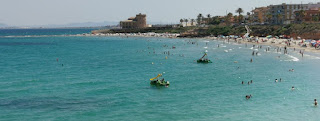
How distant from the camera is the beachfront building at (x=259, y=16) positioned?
492ft

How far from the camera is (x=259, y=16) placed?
15550 centimetres

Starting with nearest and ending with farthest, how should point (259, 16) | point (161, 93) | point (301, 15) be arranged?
point (161, 93) → point (301, 15) → point (259, 16)

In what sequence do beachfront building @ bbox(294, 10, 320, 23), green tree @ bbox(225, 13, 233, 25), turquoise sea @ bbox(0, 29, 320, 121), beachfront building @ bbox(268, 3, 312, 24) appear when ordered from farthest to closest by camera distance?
green tree @ bbox(225, 13, 233, 25), beachfront building @ bbox(268, 3, 312, 24), beachfront building @ bbox(294, 10, 320, 23), turquoise sea @ bbox(0, 29, 320, 121)

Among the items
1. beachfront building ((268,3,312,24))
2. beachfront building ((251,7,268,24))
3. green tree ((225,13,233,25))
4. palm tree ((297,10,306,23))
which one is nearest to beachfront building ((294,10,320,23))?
palm tree ((297,10,306,23))

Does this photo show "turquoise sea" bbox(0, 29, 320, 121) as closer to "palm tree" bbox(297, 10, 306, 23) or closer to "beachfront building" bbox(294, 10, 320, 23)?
"beachfront building" bbox(294, 10, 320, 23)

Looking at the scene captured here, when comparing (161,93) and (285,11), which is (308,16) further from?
(161,93)

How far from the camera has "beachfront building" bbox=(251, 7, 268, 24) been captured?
14988 cm

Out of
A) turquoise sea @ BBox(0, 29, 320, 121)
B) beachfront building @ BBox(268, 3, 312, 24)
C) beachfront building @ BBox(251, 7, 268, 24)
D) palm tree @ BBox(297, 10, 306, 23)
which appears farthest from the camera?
beachfront building @ BBox(251, 7, 268, 24)

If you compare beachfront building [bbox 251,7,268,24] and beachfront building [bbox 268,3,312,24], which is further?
beachfront building [bbox 251,7,268,24]

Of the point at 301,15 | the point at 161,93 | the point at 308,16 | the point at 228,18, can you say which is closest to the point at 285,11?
the point at 308,16

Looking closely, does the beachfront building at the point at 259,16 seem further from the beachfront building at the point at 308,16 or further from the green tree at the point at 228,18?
the beachfront building at the point at 308,16

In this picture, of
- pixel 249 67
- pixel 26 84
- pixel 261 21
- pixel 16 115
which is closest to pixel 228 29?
pixel 261 21

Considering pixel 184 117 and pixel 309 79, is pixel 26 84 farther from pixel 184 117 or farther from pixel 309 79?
pixel 309 79

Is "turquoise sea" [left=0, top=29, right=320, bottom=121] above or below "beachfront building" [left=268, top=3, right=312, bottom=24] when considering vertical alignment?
below
